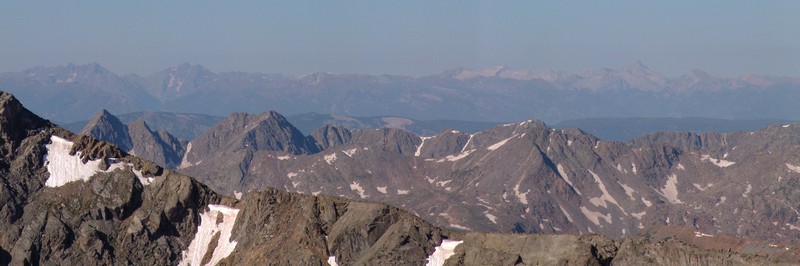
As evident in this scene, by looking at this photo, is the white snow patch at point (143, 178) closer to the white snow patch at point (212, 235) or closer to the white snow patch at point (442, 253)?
the white snow patch at point (212, 235)

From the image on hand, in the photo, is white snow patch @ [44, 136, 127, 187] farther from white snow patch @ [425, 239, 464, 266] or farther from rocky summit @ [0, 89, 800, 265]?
white snow patch @ [425, 239, 464, 266]

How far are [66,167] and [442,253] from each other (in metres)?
72.1

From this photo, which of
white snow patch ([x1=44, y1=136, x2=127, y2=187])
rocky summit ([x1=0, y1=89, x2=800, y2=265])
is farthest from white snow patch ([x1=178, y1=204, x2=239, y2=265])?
white snow patch ([x1=44, y1=136, x2=127, y2=187])

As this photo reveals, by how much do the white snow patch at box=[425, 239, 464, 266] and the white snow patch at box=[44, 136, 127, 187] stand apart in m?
61.9

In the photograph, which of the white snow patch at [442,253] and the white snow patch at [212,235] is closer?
the white snow patch at [442,253]

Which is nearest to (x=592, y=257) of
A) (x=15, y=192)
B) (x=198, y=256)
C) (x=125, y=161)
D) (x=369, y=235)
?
(x=369, y=235)

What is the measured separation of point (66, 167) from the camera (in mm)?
195125

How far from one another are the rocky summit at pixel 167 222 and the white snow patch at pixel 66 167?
209 mm

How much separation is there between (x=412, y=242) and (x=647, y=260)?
33.5m

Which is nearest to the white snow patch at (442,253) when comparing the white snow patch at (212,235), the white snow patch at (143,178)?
the white snow patch at (212,235)

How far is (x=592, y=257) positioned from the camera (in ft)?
483

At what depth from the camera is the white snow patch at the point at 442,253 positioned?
521ft

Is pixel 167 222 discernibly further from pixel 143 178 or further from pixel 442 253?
pixel 442 253

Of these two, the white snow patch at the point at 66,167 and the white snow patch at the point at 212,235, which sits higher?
the white snow patch at the point at 66,167
